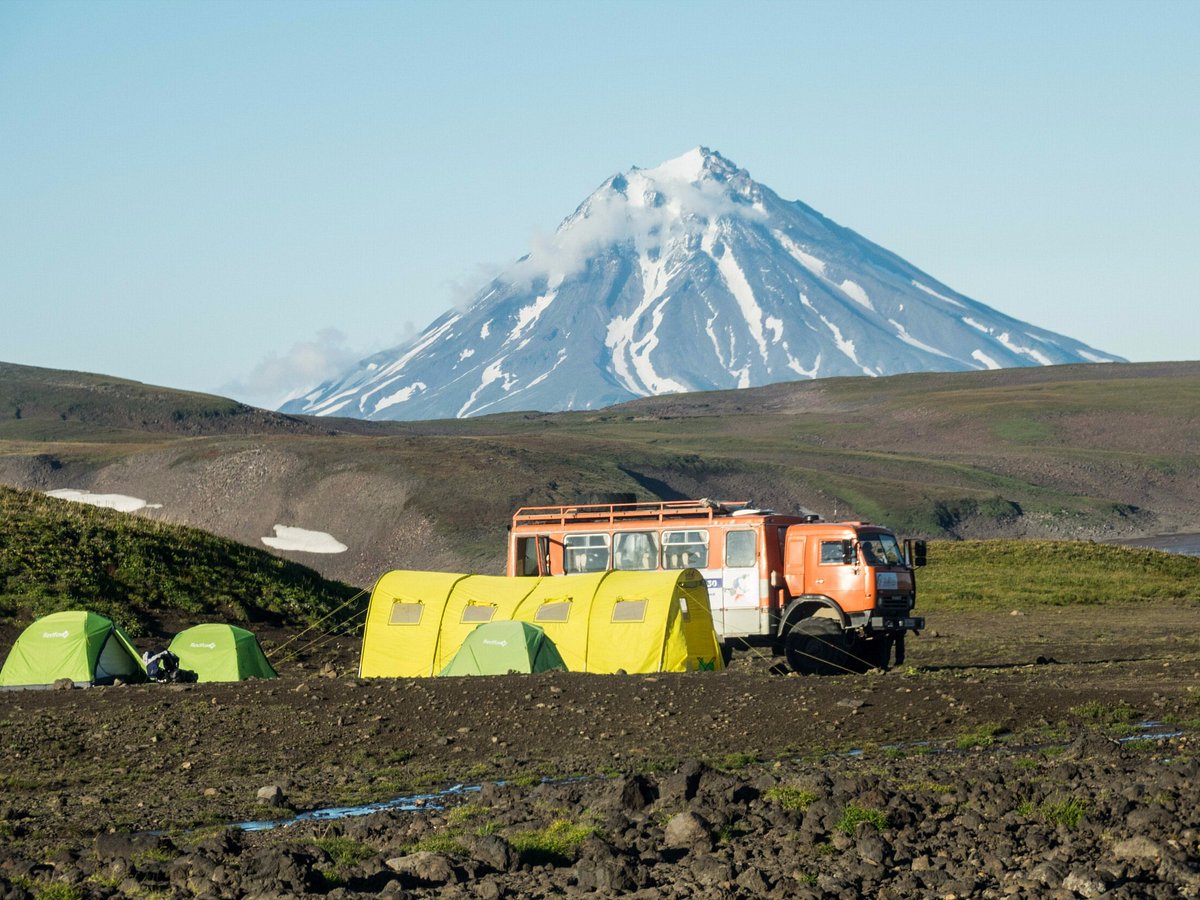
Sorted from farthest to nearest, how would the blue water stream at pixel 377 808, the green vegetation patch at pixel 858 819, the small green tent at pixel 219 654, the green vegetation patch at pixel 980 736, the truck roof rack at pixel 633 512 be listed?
the truck roof rack at pixel 633 512 → the small green tent at pixel 219 654 → the green vegetation patch at pixel 980 736 → the blue water stream at pixel 377 808 → the green vegetation patch at pixel 858 819

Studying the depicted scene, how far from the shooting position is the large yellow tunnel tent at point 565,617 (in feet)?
91.1

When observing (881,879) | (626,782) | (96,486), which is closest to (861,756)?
(626,782)

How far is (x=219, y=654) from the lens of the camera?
28.3m

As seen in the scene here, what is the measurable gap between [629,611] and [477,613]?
2927 millimetres

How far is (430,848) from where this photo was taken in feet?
44.8

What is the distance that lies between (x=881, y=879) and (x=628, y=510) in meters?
24.7

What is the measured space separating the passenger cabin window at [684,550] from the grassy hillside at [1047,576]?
19.7 m

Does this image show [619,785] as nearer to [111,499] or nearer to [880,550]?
[880,550]

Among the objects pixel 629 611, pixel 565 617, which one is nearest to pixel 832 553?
pixel 629 611

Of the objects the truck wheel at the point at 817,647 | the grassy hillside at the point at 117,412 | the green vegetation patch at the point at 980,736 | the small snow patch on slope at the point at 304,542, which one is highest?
the grassy hillside at the point at 117,412

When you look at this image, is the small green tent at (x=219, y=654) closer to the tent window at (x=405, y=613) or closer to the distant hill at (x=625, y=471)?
the tent window at (x=405, y=613)

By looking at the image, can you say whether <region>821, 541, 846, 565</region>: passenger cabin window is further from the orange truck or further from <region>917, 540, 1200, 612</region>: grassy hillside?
<region>917, 540, 1200, 612</region>: grassy hillside

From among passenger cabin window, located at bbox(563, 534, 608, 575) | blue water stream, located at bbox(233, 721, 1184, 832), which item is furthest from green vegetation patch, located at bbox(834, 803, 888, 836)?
passenger cabin window, located at bbox(563, 534, 608, 575)

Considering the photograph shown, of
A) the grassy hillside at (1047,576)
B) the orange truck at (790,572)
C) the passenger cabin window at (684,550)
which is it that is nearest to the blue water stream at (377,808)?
the orange truck at (790,572)
